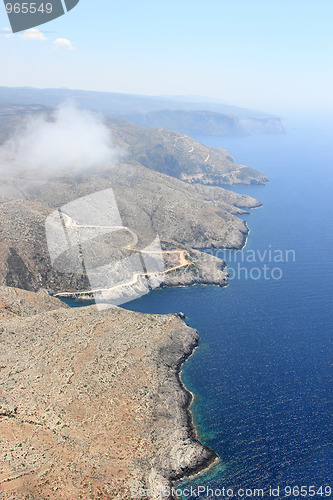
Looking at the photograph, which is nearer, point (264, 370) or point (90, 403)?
point (90, 403)

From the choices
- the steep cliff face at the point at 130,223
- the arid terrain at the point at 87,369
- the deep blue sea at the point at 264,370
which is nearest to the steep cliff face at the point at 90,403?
the arid terrain at the point at 87,369

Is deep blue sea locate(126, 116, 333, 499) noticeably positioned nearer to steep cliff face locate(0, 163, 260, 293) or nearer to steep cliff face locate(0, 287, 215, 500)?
steep cliff face locate(0, 287, 215, 500)

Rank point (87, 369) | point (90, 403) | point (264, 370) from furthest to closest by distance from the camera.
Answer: point (264, 370)
point (87, 369)
point (90, 403)

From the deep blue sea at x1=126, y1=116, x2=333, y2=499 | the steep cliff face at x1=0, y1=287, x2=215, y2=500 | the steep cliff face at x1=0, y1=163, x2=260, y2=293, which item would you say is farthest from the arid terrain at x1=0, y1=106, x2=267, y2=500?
the deep blue sea at x1=126, y1=116, x2=333, y2=499

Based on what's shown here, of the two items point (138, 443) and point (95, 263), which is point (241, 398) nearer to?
point (138, 443)

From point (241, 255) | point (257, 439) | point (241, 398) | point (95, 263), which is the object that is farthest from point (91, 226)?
point (257, 439)

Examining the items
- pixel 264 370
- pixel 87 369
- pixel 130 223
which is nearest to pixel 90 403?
pixel 87 369

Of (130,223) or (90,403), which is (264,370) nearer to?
(90,403)

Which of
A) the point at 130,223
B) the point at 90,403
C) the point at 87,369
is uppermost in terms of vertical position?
the point at 87,369
